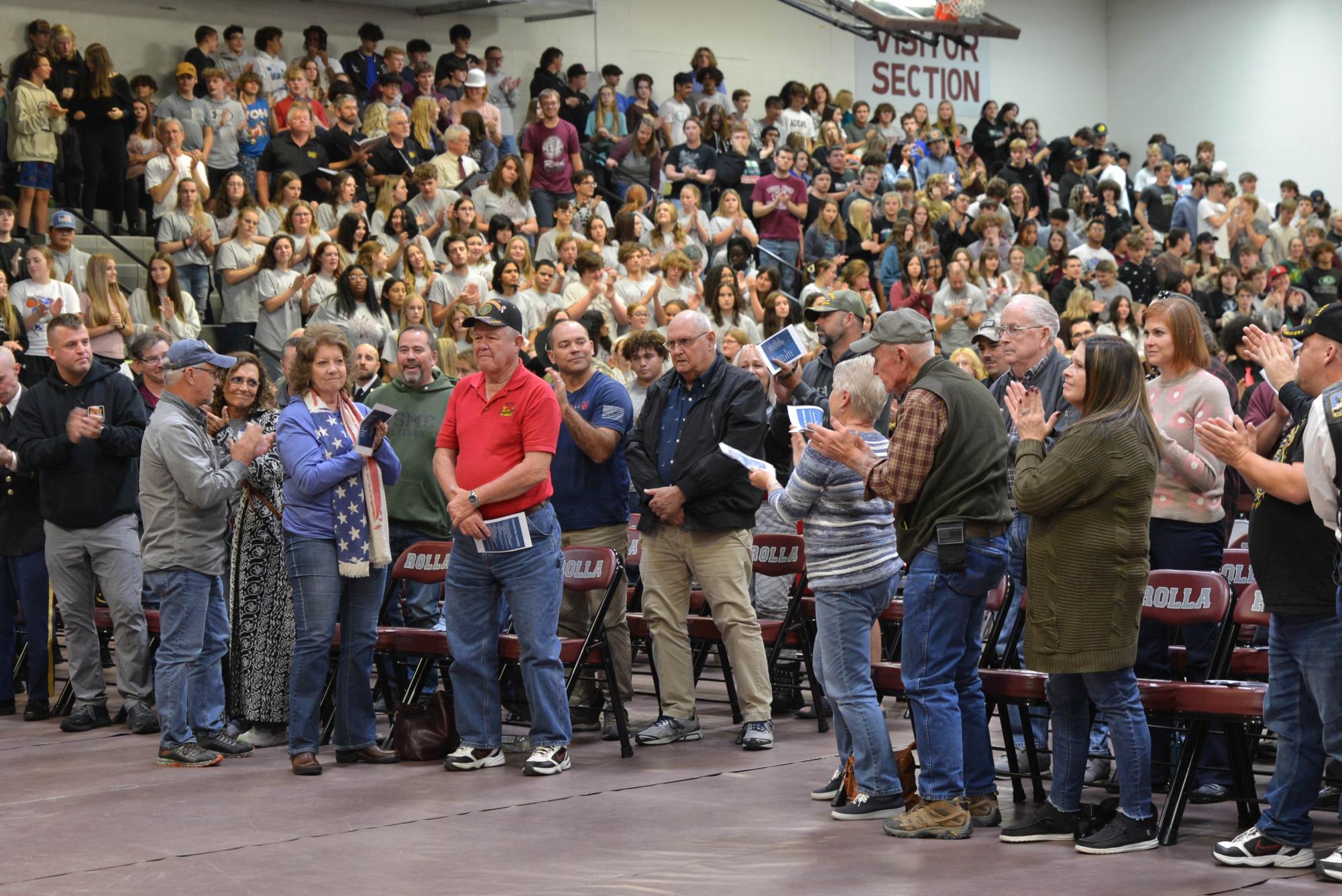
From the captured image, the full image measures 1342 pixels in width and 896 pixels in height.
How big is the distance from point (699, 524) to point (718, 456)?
1.05 feet

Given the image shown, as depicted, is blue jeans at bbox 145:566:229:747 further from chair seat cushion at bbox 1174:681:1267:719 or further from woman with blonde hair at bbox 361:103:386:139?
woman with blonde hair at bbox 361:103:386:139

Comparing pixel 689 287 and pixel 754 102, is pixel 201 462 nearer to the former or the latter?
pixel 689 287

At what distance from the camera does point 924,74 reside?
78.2 ft

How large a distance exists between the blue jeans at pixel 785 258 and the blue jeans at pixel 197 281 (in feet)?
19.3

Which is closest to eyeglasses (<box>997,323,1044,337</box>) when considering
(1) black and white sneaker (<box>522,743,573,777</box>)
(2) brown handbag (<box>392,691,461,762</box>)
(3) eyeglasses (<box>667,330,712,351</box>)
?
(3) eyeglasses (<box>667,330,712,351</box>)

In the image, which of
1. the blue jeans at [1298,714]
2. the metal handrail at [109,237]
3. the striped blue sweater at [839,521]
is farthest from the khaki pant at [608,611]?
the metal handrail at [109,237]

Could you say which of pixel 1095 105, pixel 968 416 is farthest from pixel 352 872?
pixel 1095 105

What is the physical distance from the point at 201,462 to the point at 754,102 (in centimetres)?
1658

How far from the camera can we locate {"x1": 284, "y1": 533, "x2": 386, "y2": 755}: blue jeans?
6.38 meters

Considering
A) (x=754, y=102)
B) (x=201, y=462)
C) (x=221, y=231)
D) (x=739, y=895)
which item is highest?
(x=754, y=102)

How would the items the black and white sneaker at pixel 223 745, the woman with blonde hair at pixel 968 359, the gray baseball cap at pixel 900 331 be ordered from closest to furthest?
1. the gray baseball cap at pixel 900 331
2. the black and white sneaker at pixel 223 745
3. the woman with blonde hair at pixel 968 359

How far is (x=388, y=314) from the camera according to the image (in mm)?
11773

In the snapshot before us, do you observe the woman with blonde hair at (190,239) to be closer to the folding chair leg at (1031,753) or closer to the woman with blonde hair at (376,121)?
the woman with blonde hair at (376,121)

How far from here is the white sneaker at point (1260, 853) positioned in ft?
15.7
